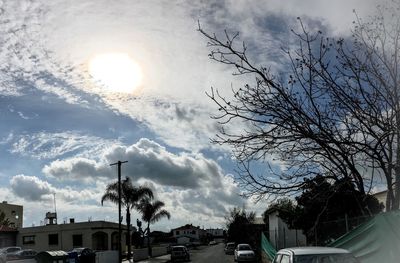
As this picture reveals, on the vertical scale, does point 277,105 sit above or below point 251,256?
above

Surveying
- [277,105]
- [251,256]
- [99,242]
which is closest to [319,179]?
[277,105]

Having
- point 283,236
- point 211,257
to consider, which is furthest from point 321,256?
point 211,257

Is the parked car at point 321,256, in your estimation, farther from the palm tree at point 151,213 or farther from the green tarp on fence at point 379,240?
the palm tree at point 151,213

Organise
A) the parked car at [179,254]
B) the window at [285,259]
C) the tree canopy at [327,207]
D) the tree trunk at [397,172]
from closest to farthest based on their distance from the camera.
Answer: the tree trunk at [397,172] → the window at [285,259] → the tree canopy at [327,207] → the parked car at [179,254]

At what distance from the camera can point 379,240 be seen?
10.6m

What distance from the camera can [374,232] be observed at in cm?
1073

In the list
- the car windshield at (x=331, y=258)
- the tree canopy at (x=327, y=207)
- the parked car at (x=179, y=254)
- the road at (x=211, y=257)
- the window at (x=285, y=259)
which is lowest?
the road at (x=211, y=257)

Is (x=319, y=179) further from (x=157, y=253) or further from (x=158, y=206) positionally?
(x=157, y=253)

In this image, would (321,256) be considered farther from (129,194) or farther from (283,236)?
(129,194)

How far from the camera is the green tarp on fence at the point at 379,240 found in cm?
1011

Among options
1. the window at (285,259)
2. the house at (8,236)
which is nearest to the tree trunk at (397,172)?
the window at (285,259)

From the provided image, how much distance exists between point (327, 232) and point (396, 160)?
8.70 metres

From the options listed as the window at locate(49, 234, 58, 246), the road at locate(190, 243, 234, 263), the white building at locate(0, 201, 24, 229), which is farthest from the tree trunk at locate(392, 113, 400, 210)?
the white building at locate(0, 201, 24, 229)

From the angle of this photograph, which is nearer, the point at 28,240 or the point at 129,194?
the point at 129,194
